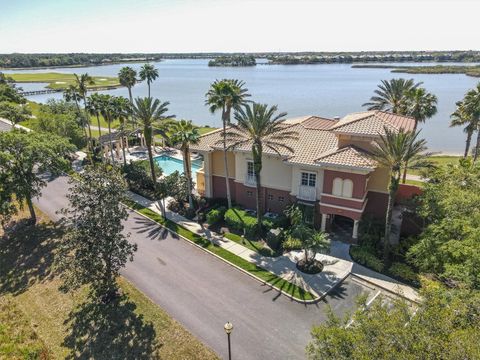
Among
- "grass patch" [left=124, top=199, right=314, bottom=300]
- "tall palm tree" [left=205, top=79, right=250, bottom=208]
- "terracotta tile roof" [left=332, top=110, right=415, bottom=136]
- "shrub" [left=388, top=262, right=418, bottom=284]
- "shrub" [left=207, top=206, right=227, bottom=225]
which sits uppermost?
"tall palm tree" [left=205, top=79, right=250, bottom=208]

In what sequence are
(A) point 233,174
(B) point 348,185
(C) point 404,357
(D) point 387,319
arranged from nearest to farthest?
(C) point 404,357
(D) point 387,319
(B) point 348,185
(A) point 233,174

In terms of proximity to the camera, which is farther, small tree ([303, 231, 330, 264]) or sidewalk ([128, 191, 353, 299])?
small tree ([303, 231, 330, 264])

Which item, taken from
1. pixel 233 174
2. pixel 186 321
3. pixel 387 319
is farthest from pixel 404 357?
pixel 233 174

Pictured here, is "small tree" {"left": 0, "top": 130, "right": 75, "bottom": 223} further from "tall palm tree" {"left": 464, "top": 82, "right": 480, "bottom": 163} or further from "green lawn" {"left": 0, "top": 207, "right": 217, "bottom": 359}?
"tall palm tree" {"left": 464, "top": 82, "right": 480, "bottom": 163}

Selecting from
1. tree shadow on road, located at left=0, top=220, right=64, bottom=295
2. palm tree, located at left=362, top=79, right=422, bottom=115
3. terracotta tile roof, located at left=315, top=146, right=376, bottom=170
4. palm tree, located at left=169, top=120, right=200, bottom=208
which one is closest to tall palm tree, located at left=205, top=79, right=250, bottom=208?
palm tree, located at left=169, top=120, right=200, bottom=208

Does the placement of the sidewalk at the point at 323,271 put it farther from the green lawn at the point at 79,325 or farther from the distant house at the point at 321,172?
the green lawn at the point at 79,325

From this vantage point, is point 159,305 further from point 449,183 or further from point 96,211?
point 449,183
